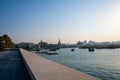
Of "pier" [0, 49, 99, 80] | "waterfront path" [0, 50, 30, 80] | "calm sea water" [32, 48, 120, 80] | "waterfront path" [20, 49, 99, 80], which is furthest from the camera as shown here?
"calm sea water" [32, 48, 120, 80]

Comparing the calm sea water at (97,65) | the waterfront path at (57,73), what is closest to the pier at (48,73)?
the waterfront path at (57,73)

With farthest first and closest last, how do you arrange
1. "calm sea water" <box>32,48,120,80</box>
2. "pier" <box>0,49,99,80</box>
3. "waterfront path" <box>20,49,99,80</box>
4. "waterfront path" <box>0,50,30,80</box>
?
"calm sea water" <box>32,48,120,80</box>
"waterfront path" <box>0,50,30,80</box>
"pier" <box>0,49,99,80</box>
"waterfront path" <box>20,49,99,80</box>

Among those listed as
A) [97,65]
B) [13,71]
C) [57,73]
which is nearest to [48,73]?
[57,73]

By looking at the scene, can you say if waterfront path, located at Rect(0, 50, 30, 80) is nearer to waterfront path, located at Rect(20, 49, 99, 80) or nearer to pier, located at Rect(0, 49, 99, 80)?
pier, located at Rect(0, 49, 99, 80)

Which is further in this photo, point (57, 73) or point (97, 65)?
point (97, 65)

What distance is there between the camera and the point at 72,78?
4320 mm

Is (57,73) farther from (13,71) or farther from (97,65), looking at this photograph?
(97,65)

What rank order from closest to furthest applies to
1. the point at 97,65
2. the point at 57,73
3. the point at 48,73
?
the point at 57,73 < the point at 48,73 < the point at 97,65

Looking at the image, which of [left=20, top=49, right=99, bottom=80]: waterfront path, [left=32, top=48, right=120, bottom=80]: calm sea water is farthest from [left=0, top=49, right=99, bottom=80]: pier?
[left=32, top=48, right=120, bottom=80]: calm sea water

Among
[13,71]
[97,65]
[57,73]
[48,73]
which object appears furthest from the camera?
[97,65]

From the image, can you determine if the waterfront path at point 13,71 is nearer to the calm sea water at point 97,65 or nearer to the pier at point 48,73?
the pier at point 48,73

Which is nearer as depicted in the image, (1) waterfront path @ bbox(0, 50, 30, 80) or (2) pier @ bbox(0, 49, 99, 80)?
(2) pier @ bbox(0, 49, 99, 80)

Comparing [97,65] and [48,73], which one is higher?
[48,73]

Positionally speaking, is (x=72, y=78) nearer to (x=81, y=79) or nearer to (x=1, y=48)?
(x=81, y=79)
